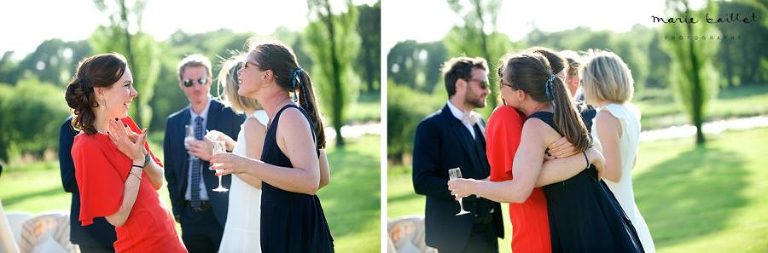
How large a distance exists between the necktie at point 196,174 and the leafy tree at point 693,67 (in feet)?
13.9

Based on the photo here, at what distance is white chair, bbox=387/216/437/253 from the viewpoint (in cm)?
723

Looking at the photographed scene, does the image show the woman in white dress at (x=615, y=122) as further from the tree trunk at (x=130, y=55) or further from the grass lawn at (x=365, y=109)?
the tree trunk at (x=130, y=55)

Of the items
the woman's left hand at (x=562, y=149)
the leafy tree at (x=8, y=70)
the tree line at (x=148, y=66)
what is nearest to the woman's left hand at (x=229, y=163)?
the woman's left hand at (x=562, y=149)

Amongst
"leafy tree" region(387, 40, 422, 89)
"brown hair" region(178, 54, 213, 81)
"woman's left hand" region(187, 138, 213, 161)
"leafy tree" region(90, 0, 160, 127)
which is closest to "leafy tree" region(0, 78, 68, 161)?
"leafy tree" region(90, 0, 160, 127)

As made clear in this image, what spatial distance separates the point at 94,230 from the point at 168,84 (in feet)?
8.57

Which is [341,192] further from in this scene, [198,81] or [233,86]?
[233,86]

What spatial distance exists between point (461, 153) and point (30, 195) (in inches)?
159

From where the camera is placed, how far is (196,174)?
605cm

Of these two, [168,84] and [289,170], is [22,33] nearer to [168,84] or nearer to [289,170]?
[168,84]

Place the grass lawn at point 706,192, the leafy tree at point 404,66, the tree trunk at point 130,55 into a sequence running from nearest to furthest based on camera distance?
the tree trunk at point 130,55 < the leafy tree at point 404,66 < the grass lawn at point 706,192

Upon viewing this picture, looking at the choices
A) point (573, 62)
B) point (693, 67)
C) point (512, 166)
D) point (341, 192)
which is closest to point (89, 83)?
point (512, 166)

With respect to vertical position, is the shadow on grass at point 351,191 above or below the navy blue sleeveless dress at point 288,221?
below

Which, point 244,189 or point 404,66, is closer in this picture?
point 244,189

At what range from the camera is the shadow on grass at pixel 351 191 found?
8.55m
